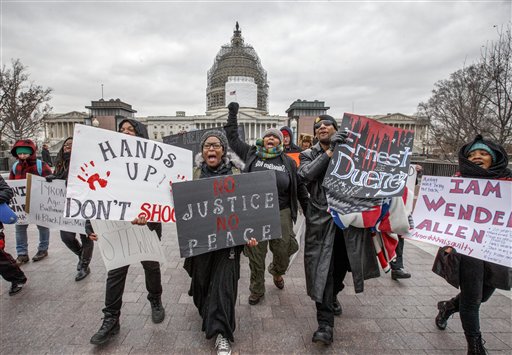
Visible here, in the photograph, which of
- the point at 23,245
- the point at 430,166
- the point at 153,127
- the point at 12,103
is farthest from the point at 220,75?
the point at 23,245

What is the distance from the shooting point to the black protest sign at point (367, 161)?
2.70m

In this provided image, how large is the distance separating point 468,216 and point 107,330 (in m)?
3.60

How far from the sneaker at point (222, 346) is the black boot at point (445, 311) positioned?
2.32 metres

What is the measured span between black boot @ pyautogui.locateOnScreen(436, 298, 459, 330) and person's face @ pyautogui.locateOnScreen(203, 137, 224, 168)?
2879 mm

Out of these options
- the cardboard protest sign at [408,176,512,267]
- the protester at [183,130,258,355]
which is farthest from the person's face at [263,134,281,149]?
the cardboard protest sign at [408,176,512,267]

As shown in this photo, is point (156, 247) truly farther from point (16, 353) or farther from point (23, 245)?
point (23, 245)

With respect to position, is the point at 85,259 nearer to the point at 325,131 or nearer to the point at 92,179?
the point at 92,179

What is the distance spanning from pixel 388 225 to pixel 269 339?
1.66 meters

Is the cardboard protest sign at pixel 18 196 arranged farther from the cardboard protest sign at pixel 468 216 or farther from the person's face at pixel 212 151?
the cardboard protest sign at pixel 468 216

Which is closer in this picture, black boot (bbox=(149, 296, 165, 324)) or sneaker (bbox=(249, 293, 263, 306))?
black boot (bbox=(149, 296, 165, 324))

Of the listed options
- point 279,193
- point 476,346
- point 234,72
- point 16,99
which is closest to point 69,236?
point 279,193

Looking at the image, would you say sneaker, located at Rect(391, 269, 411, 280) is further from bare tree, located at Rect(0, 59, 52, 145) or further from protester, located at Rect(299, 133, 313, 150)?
bare tree, located at Rect(0, 59, 52, 145)

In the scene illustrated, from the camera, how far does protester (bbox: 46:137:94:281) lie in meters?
4.10

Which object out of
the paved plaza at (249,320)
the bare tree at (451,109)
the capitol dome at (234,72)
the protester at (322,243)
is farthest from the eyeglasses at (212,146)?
the capitol dome at (234,72)
